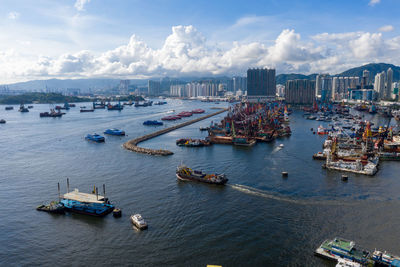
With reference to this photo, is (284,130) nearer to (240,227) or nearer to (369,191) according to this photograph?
(369,191)

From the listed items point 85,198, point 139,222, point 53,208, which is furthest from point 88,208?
point 139,222

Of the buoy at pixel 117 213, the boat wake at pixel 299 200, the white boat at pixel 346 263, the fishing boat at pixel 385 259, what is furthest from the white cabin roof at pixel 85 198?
the fishing boat at pixel 385 259

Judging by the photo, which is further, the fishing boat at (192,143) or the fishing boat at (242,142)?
the fishing boat at (242,142)

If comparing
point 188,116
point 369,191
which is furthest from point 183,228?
point 188,116

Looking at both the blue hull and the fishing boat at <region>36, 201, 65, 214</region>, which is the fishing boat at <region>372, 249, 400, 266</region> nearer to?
the blue hull

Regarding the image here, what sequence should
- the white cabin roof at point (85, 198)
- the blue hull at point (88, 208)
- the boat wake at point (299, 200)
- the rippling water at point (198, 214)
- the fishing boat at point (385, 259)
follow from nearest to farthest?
the fishing boat at point (385, 259), the rippling water at point (198, 214), the blue hull at point (88, 208), the white cabin roof at point (85, 198), the boat wake at point (299, 200)

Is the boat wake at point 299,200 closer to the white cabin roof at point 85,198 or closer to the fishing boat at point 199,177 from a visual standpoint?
the fishing boat at point 199,177

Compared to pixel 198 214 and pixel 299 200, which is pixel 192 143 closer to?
pixel 299 200
